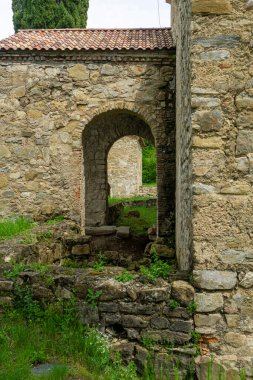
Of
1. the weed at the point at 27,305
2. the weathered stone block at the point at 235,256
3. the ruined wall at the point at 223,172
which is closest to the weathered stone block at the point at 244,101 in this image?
the ruined wall at the point at 223,172

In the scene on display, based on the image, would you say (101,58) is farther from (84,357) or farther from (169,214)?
(84,357)

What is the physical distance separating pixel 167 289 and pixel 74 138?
5.34 m

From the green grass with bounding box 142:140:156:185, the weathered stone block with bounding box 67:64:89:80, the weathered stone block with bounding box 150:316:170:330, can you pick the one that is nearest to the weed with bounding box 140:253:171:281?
the weathered stone block with bounding box 150:316:170:330

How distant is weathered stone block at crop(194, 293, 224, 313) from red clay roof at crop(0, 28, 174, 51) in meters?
6.07

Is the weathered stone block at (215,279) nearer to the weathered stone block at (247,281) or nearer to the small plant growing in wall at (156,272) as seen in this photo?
the weathered stone block at (247,281)

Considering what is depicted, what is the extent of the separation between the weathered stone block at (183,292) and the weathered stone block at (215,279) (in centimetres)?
10

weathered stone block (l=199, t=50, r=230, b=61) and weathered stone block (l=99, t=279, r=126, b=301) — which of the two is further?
weathered stone block (l=99, t=279, r=126, b=301)

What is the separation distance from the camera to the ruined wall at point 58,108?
8.22 metres

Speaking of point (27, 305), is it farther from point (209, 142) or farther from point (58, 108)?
point (58, 108)

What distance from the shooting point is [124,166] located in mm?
20547

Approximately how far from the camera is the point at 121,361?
11.9 feet

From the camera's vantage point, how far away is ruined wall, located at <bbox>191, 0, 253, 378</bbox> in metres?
3.52

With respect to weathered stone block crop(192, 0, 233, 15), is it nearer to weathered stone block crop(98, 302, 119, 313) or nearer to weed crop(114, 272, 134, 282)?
weed crop(114, 272, 134, 282)

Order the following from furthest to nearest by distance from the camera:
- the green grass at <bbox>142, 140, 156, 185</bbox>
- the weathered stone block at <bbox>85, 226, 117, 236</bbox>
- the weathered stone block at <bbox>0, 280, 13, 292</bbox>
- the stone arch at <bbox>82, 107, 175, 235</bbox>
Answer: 1. the green grass at <bbox>142, 140, 156, 185</bbox>
2. the stone arch at <bbox>82, 107, 175, 235</bbox>
3. the weathered stone block at <bbox>85, 226, 117, 236</bbox>
4. the weathered stone block at <bbox>0, 280, 13, 292</bbox>
